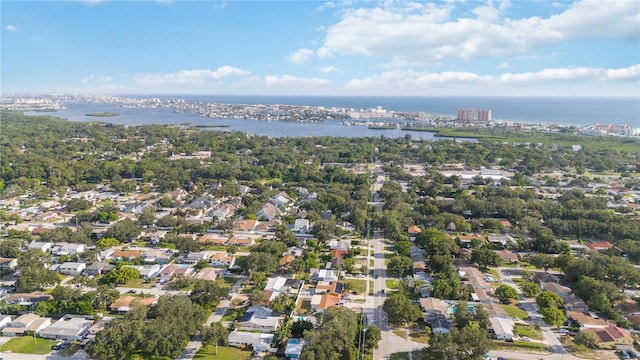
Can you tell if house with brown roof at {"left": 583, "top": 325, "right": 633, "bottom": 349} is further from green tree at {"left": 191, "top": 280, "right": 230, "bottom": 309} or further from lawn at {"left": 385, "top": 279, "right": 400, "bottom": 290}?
green tree at {"left": 191, "top": 280, "right": 230, "bottom": 309}

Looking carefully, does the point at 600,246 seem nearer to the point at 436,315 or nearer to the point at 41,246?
the point at 436,315

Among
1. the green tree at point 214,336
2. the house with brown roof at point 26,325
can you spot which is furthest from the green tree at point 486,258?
the house with brown roof at point 26,325

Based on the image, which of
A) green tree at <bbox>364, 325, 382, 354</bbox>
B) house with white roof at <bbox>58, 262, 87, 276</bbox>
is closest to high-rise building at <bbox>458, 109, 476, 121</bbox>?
green tree at <bbox>364, 325, 382, 354</bbox>

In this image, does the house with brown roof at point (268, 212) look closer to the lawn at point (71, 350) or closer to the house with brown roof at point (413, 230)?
the house with brown roof at point (413, 230)

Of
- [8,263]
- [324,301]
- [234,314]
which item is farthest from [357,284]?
[8,263]

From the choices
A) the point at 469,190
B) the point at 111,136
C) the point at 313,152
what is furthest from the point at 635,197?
the point at 111,136

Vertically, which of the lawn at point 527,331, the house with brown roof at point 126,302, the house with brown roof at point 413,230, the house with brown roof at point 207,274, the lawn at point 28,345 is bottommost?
the lawn at point 28,345
